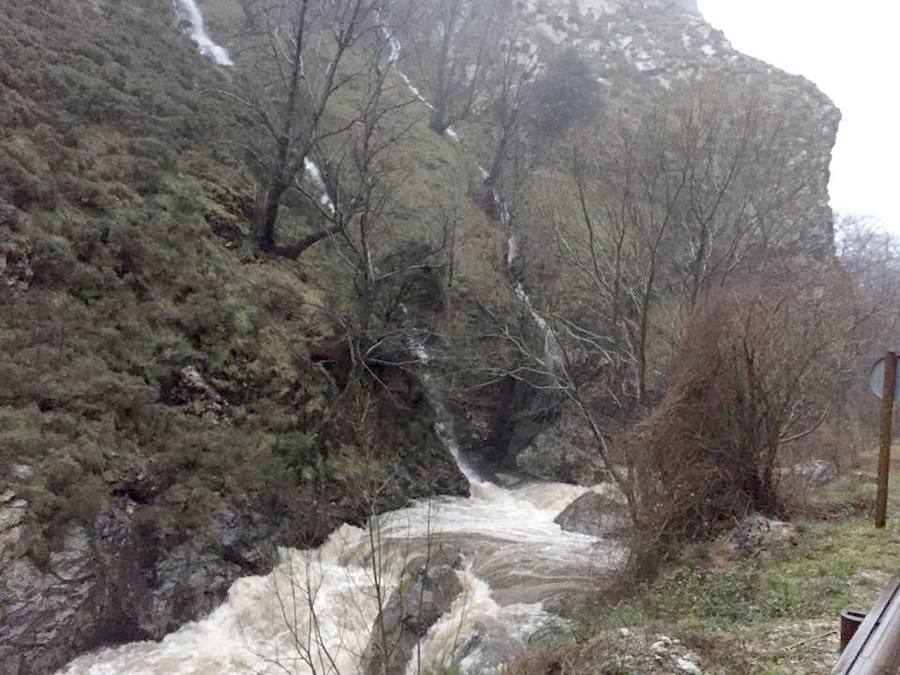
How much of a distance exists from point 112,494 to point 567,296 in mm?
14551

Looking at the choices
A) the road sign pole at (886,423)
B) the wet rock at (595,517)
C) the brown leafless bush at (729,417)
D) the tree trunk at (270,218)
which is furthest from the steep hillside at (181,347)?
the road sign pole at (886,423)

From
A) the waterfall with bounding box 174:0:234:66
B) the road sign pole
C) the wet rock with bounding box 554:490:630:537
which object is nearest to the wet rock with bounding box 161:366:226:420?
the wet rock with bounding box 554:490:630:537

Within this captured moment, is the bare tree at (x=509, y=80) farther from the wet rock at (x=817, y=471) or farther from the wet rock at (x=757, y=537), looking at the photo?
the wet rock at (x=757, y=537)

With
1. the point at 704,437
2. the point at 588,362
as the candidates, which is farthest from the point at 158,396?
the point at 588,362

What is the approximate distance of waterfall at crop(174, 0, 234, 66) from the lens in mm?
24453

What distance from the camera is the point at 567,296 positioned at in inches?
803

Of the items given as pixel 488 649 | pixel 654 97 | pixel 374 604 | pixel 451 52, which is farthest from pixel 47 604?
pixel 451 52

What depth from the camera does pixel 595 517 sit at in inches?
472

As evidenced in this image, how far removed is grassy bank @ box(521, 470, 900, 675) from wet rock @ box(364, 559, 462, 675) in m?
1.87

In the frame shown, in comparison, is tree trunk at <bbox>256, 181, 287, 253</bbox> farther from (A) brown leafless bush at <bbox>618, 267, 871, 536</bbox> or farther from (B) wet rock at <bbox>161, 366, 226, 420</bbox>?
(A) brown leafless bush at <bbox>618, 267, 871, 536</bbox>

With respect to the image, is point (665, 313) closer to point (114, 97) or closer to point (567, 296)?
point (567, 296)

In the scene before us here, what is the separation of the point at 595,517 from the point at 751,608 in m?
5.68

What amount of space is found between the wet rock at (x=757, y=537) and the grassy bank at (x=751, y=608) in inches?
5.4

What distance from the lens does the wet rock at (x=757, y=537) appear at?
7906mm
